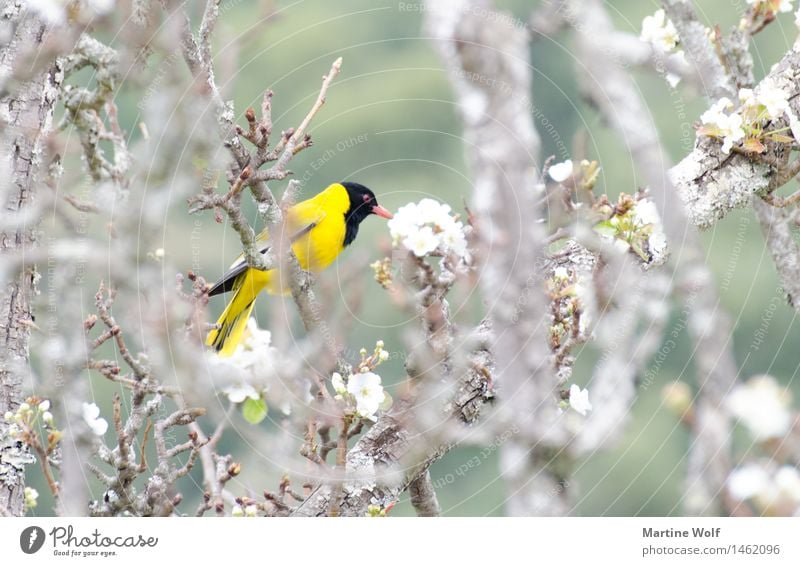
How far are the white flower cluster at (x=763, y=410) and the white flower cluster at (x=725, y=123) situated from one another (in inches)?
16.6

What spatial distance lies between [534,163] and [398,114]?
29cm

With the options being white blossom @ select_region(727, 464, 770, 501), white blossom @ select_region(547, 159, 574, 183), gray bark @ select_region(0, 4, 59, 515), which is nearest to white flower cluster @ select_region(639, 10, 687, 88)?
white blossom @ select_region(547, 159, 574, 183)

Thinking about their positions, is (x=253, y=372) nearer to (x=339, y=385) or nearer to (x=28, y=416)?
(x=339, y=385)

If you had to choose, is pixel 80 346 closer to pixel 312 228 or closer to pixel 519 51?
pixel 312 228

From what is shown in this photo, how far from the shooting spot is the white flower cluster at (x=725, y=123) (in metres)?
1.58

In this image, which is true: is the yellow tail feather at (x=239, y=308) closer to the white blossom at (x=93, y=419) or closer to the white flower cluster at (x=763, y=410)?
the white blossom at (x=93, y=419)

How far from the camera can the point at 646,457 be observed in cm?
193

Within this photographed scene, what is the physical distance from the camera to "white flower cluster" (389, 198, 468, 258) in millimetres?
1365

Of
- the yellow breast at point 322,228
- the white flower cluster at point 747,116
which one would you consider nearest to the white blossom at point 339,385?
the yellow breast at point 322,228

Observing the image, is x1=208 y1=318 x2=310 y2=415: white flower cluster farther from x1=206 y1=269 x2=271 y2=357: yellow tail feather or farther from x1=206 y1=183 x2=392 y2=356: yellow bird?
x1=206 y1=183 x2=392 y2=356: yellow bird

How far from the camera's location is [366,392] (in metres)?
1.38

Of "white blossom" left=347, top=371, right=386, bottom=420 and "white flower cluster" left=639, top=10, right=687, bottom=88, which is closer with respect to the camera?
"white blossom" left=347, top=371, right=386, bottom=420

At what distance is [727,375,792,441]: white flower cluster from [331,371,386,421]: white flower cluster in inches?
21.8
